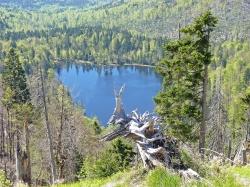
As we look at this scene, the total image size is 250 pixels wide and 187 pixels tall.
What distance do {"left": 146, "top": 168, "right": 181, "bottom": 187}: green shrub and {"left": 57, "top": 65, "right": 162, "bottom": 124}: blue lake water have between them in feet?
275

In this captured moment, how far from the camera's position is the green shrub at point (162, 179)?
29.4 feet

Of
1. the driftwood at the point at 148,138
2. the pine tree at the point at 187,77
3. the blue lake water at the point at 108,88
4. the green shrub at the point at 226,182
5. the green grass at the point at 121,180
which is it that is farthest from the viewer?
the blue lake water at the point at 108,88

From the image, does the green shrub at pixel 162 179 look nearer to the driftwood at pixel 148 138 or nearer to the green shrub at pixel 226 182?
the driftwood at pixel 148 138

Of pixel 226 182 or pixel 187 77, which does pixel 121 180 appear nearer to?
pixel 226 182

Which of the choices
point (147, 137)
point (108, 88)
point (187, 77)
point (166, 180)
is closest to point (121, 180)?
point (147, 137)

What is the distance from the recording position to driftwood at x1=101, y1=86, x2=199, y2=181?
9.64 metres

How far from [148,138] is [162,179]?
3.43 ft

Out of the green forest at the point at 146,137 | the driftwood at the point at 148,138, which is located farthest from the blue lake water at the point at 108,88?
the driftwood at the point at 148,138

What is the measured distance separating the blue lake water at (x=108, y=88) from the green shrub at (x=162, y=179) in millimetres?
83708

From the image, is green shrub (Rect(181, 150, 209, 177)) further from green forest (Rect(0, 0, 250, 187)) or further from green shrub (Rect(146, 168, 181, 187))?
green shrub (Rect(146, 168, 181, 187))

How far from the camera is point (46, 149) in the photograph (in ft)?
139

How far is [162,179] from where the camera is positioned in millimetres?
9180

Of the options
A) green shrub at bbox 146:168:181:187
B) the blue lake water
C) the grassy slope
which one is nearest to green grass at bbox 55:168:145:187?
the grassy slope

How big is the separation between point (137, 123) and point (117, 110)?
0.51 meters
